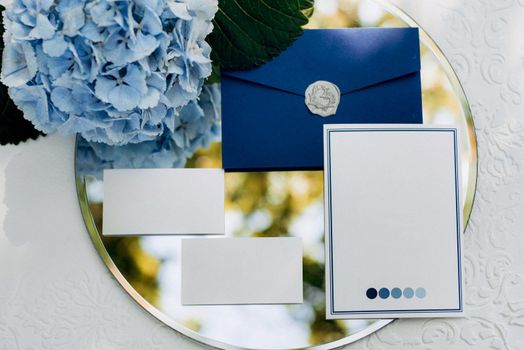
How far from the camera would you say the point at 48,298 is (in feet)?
2.14

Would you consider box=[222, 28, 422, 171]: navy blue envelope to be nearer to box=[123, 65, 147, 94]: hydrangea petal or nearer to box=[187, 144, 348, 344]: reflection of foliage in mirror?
box=[187, 144, 348, 344]: reflection of foliage in mirror

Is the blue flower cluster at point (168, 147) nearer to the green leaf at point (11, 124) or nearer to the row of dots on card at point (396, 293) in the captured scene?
the green leaf at point (11, 124)

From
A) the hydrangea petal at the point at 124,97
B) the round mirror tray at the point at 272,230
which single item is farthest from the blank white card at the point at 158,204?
the hydrangea petal at the point at 124,97

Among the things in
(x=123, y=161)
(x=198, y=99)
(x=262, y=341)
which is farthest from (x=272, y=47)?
(x=262, y=341)

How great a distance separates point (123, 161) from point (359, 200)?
257mm

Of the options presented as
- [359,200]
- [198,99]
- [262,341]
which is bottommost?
[262,341]

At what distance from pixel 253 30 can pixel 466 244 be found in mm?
325

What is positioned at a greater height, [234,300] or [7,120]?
[7,120]

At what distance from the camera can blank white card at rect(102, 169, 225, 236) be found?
2.13ft

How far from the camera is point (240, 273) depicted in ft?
2.10

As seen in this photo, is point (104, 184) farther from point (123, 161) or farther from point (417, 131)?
point (417, 131)

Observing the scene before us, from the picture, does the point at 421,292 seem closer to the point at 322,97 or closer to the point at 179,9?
the point at 322,97

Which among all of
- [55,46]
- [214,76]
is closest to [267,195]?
[214,76]

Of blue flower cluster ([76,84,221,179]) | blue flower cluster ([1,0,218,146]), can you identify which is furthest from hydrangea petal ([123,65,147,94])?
blue flower cluster ([76,84,221,179])
